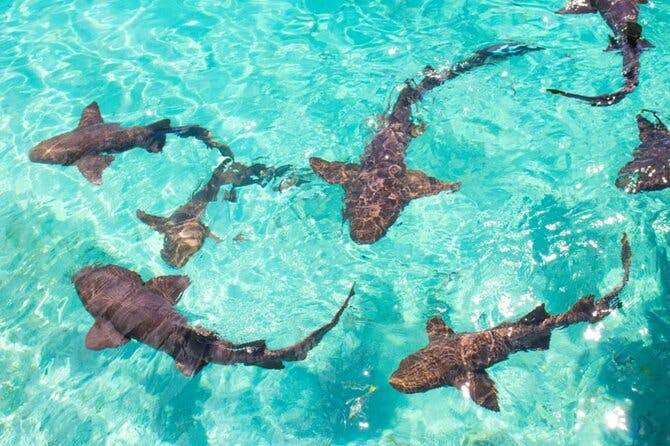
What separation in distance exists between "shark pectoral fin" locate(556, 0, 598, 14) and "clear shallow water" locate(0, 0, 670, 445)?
1.04 feet

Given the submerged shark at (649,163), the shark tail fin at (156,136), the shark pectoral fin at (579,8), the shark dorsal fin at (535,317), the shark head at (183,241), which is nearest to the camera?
the shark dorsal fin at (535,317)

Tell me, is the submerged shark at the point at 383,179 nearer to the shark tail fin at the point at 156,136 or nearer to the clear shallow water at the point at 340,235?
the clear shallow water at the point at 340,235

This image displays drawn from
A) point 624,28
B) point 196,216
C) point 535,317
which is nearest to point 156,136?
point 196,216

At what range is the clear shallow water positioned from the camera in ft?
21.2

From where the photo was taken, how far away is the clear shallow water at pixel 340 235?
21.2ft

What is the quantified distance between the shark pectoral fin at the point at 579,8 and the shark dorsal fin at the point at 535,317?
7245mm

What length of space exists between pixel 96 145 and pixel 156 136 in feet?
3.28

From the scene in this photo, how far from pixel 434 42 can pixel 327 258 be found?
573cm

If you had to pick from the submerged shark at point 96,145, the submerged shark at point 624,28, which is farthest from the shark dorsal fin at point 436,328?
the submerged shark at point 96,145

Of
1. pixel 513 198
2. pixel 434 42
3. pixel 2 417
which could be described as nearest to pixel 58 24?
pixel 434 42

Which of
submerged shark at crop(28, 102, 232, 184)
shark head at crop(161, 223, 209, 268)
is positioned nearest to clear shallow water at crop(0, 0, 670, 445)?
shark head at crop(161, 223, 209, 268)

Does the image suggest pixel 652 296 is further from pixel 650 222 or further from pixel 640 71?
pixel 640 71

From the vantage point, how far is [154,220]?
27.6ft

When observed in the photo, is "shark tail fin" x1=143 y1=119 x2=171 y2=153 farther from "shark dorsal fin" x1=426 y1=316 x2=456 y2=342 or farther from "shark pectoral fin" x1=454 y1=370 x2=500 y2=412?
"shark pectoral fin" x1=454 y1=370 x2=500 y2=412
